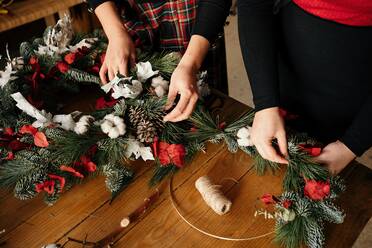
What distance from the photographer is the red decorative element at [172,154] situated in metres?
0.76

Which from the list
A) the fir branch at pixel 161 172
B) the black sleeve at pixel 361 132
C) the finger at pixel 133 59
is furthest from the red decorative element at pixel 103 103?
the black sleeve at pixel 361 132

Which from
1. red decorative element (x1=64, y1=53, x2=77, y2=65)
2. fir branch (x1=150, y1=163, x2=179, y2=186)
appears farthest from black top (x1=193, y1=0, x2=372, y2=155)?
red decorative element (x1=64, y1=53, x2=77, y2=65)

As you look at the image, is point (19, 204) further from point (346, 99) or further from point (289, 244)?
point (346, 99)

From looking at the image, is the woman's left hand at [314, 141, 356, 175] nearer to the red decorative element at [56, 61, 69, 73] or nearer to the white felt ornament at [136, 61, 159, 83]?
the white felt ornament at [136, 61, 159, 83]

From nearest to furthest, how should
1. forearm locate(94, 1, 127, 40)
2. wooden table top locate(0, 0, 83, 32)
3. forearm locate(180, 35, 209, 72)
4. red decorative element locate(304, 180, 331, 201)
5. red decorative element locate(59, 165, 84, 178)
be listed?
red decorative element locate(304, 180, 331, 201)
red decorative element locate(59, 165, 84, 178)
forearm locate(180, 35, 209, 72)
forearm locate(94, 1, 127, 40)
wooden table top locate(0, 0, 83, 32)

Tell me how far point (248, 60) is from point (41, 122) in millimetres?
500

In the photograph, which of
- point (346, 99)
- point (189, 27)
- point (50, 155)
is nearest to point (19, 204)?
point (50, 155)

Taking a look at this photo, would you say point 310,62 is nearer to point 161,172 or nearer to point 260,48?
point 260,48

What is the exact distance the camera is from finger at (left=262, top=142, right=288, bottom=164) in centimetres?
71

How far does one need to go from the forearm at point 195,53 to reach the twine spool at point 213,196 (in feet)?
0.95

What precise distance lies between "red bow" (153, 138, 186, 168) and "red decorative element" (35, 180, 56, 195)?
0.75ft

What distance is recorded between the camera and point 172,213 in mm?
714

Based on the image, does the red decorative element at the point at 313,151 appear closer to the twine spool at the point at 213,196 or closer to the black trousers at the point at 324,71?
the black trousers at the point at 324,71

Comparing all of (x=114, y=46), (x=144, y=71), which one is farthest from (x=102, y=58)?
(x=144, y=71)
